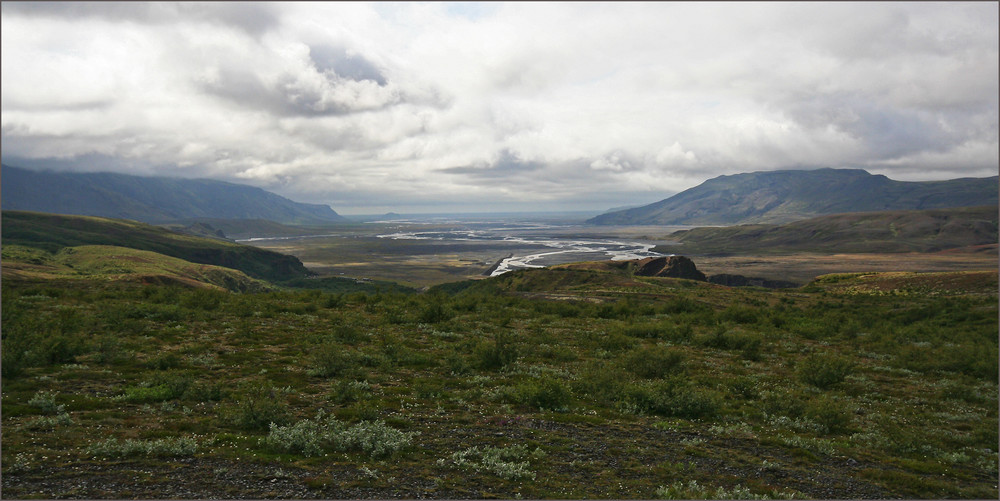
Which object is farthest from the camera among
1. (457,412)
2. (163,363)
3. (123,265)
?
(123,265)

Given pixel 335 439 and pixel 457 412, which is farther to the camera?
pixel 457 412

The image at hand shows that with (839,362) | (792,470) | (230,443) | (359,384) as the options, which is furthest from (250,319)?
(839,362)

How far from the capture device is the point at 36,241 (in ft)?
586

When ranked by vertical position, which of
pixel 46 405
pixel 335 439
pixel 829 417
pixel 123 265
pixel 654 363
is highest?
pixel 46 405

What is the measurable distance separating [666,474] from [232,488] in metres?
10.2

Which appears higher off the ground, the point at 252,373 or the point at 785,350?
the point at 252,373

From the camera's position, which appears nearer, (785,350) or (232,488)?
(232,488)

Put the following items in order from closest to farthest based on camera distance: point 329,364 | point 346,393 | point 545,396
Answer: point 346,393
point 545,396
point 329,364

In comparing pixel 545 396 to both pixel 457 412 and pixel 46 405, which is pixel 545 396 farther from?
pixel 46 405

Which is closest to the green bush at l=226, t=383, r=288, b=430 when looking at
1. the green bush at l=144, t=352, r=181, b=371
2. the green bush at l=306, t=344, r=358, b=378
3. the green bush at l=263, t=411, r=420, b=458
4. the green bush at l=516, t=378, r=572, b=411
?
the green bush at l=263, t=411, r=420, b=458

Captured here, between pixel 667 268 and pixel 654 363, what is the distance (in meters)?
103

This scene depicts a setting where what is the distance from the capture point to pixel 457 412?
15.4 meters

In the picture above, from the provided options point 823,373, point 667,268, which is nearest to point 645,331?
point 823,373

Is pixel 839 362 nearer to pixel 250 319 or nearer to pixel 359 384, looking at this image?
pixel 359 384
